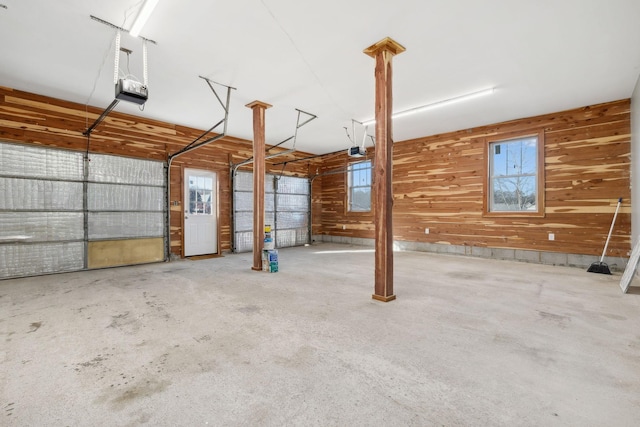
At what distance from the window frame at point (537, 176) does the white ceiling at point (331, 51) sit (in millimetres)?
698

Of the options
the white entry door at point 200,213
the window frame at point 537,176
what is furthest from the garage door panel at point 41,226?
the window frame at point 537,176

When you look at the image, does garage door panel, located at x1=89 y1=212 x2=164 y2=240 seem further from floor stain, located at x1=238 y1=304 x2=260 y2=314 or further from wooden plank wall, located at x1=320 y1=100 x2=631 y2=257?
wooden plank wall, located at x1=320 y1=100 x2=631 y2=257

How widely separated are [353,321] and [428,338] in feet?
2.36

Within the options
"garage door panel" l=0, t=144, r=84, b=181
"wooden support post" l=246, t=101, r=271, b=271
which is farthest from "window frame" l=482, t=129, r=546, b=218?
"garage door panel" l=0, t=144, r=84, b=181

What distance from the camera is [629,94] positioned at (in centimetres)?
515

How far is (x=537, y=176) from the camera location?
6.22 metres

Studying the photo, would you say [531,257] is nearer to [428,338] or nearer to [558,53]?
[558,53]

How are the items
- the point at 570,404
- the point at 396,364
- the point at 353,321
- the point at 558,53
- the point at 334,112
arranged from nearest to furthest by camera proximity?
the point at 570,404, the point at 396,364, the point at 353,321, the point at 558,53, the point at 334,112

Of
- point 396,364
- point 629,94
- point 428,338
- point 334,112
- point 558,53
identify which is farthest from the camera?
point 334,112

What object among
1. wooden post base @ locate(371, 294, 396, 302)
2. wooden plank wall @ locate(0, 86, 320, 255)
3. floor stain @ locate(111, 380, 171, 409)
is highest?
wooden plank wall @ locate(0, 86, 320, 255)

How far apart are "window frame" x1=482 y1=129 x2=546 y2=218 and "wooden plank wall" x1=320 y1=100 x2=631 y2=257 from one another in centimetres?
7

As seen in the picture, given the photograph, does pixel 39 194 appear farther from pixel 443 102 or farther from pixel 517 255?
pixel 517 255

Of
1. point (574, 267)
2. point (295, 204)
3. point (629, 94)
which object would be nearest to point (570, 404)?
point (574, 267)

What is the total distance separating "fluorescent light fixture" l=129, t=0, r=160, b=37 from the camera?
9.20 ft
